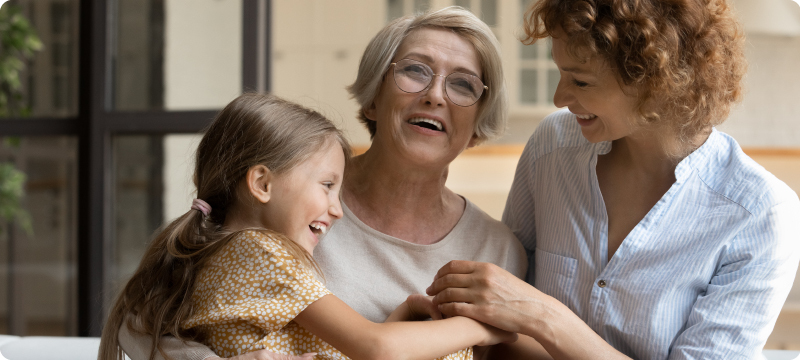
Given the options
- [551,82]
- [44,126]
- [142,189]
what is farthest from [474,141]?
[551,82]

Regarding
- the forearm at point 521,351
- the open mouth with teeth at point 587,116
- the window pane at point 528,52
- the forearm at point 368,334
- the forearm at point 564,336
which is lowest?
the forearm at point 521,351

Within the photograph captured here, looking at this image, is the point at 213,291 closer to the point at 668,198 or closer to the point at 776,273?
the point at 668,198

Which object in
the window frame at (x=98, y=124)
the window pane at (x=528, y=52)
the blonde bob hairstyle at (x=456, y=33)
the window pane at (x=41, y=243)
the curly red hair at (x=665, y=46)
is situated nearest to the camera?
the curly red hair at (x=665, y=46)

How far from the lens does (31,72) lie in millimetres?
4418

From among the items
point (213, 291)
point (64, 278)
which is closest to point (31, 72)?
point (64, 278)

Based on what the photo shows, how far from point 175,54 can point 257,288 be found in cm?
281

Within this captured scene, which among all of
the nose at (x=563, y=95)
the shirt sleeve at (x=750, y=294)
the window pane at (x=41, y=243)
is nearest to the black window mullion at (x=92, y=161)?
the window pane at (x=41, y=243)

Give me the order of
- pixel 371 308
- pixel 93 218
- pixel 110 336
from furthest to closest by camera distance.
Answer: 1. pixel 93 218
2. pixel 371 308
3. pixel 110 336

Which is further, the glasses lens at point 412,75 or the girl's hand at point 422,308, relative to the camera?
the glasses lens at point 412,75

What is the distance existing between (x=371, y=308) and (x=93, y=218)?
2.44m

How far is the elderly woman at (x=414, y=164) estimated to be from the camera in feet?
5.75

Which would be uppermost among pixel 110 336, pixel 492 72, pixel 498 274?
pixel 492 72

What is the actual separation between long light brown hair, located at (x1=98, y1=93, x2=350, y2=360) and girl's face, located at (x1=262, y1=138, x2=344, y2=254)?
2cm

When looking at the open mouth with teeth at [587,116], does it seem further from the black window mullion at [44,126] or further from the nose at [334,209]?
the black window mullion at [44,126]
